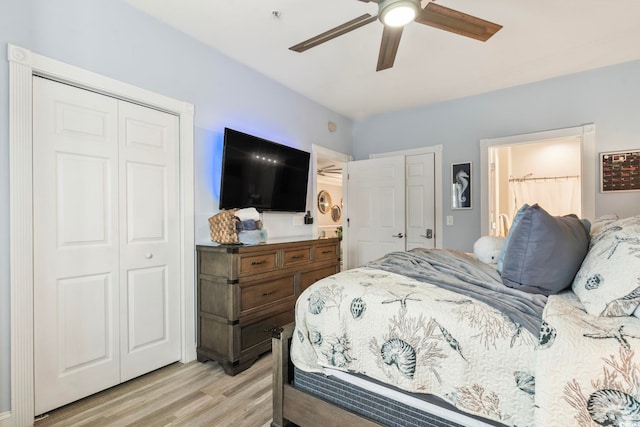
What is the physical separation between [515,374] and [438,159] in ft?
10.7

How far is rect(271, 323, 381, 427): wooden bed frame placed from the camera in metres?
1.38

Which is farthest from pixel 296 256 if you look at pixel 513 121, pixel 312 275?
pixel 513 121

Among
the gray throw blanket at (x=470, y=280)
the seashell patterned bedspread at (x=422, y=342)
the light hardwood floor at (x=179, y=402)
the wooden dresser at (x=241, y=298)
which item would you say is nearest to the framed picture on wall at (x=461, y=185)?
the gray throw blanket at (x=470, y=280)

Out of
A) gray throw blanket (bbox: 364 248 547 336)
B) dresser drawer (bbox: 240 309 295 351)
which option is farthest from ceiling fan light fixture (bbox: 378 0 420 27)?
dresser drawer (bbox: 240 309 295 351)

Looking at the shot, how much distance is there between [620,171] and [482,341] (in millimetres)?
3124

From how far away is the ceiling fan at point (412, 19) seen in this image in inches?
63.1

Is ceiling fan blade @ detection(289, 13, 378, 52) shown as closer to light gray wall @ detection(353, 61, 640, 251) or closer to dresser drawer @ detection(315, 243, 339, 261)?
dresser drawer @ detection(315, 243, 339, 261)

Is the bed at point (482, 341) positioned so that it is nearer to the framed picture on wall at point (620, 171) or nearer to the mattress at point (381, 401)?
the mattress at point (381, 401)

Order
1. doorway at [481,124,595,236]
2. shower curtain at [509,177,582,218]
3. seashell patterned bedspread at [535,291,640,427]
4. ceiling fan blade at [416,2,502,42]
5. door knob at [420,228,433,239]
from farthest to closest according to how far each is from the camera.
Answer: shower curtain at [509,177,582,218] < door knob at [420,228,433,239] < doorway at [481,124,595,236] < ceiling fan blade at [416,2,502,42] < seashell patterned bedspread at [535,291,640,427]

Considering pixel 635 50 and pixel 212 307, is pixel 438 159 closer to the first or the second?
pixel 635 50

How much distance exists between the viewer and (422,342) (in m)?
1.15

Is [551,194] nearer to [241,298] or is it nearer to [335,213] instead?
[335,213]

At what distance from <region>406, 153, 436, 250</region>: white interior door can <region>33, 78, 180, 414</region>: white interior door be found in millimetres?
2814

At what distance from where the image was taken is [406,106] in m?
4.05
